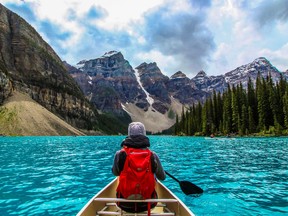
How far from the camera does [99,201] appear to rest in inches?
346

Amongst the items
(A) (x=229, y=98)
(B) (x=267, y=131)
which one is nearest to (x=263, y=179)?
(B) (x=267, y=131)

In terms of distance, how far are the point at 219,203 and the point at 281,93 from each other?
9689cm

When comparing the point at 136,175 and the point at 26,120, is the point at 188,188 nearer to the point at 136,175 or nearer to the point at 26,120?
the point at 136,175

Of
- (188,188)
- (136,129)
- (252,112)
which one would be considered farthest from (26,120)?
(136,129)

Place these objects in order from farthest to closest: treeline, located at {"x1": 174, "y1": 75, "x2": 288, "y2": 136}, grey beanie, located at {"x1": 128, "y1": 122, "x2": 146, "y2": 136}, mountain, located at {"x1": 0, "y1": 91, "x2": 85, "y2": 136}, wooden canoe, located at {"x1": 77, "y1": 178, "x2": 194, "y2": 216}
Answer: mountain, located at {"x1": 0, "y1": 91, "x2": 85, "y2": 136}, treeline, located at {"x1": 174, "y1": 75, "x2": 288, "y2": 136}, wooden canoe, located at {"x1": 77, "y1": 178, "x2": 194, "y2": 216}, grey beanie, located at {"x1": 128, "y1": 122, "x2": 146, "y2": 136}

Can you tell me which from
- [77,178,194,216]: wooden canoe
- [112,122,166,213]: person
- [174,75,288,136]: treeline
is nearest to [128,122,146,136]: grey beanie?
[112,122,166,213]: person

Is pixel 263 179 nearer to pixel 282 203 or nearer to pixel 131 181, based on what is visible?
pixel 282 203

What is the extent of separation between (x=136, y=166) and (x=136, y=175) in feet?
0.88

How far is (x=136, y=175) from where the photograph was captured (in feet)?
24.2

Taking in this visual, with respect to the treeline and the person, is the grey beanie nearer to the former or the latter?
the person

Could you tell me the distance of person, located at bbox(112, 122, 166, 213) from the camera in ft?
24.3

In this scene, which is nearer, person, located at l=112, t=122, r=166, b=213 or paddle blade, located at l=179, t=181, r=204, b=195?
person, located at l=112, t=122, r=166, b=213

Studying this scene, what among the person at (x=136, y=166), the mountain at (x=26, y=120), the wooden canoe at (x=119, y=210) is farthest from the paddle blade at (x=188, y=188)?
the mountain at (x=26, y=120)

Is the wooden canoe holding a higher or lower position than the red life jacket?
lower
